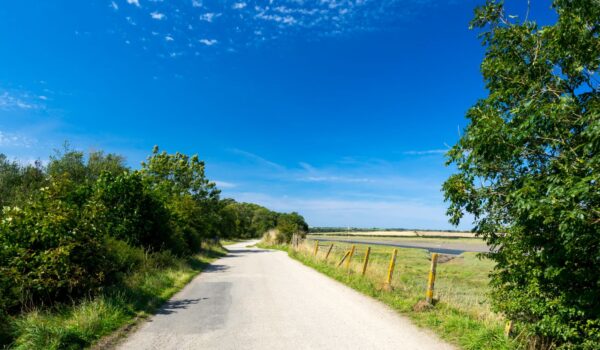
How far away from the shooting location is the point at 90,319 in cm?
674

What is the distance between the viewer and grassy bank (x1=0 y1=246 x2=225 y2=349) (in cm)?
575

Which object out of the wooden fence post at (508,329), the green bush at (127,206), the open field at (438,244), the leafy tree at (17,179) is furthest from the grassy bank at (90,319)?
the open field at (438,244)

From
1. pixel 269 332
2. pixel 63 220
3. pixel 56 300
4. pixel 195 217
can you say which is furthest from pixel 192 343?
pixel 195 217

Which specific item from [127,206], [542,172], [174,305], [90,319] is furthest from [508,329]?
[127,206]

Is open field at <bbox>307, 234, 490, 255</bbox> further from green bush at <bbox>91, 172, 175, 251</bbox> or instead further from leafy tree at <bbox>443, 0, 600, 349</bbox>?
leafy tree at <bbox>443, 0, 600, 349</bbox>

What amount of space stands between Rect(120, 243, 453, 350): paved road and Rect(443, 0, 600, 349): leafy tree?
201cm

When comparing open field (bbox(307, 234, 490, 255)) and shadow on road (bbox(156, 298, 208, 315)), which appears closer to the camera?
shadow on road (bbox(156, 298, 208, 315))

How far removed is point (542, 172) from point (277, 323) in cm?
598

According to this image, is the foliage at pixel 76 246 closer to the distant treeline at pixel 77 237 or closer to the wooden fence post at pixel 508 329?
the distant treeline at pixel 77 237

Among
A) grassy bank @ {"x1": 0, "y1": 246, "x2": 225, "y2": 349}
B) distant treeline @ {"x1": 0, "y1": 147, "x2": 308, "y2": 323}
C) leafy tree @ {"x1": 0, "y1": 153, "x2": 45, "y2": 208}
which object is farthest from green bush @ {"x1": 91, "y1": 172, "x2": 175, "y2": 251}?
leafy tree @ {"x1": 0, "y1": 153, "x2": 45, "y2": 208}

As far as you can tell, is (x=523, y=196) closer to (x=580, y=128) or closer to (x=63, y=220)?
(x=580, y=128)

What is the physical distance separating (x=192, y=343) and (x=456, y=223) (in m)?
5.54

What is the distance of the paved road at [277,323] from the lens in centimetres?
629

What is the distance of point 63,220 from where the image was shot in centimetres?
848
